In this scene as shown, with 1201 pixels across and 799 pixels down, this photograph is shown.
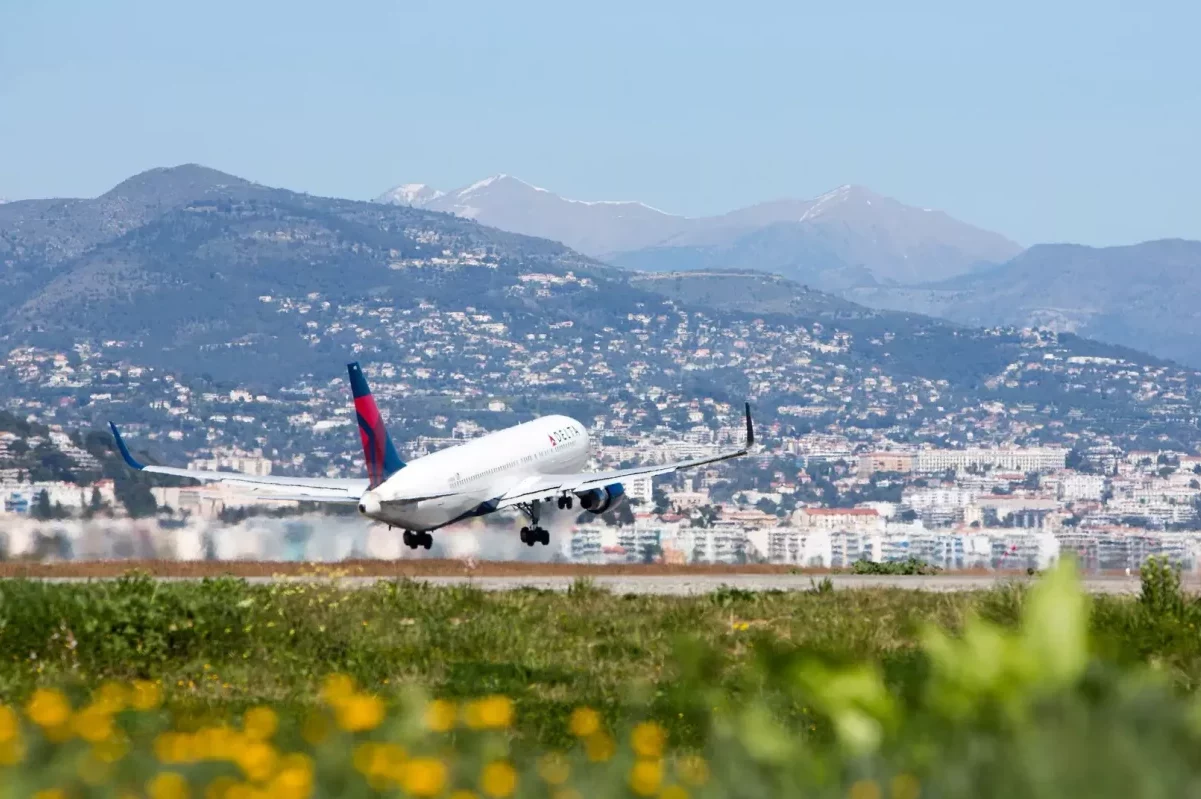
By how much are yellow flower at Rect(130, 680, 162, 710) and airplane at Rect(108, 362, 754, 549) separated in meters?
37.3

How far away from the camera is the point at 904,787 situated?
587cm

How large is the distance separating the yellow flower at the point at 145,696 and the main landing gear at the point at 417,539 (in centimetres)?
4323

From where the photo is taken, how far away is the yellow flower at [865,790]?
5.90m

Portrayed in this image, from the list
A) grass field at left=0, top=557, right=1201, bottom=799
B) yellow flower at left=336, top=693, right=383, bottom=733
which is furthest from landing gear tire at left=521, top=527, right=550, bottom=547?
yellow flower at left=336, top=693, right=383, bottom=733

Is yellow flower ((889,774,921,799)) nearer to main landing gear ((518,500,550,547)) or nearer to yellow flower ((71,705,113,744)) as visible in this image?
yellow flower ((71,705,113,744))

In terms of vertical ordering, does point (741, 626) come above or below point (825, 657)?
below

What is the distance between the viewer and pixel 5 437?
123m

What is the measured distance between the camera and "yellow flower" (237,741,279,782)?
648cm

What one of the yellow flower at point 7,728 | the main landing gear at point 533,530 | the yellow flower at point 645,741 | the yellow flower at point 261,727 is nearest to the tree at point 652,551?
the main landing gear at point 533,530

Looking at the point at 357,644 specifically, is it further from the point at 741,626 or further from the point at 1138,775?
the point at 1138,775

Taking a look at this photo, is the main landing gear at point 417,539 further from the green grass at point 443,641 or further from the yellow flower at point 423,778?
the yellow flower at point 423,778

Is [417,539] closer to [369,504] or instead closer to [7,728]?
[369,504]

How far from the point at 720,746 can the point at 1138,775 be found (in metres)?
1.79

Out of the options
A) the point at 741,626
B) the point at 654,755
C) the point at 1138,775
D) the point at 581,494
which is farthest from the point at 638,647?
the point at 581,494
